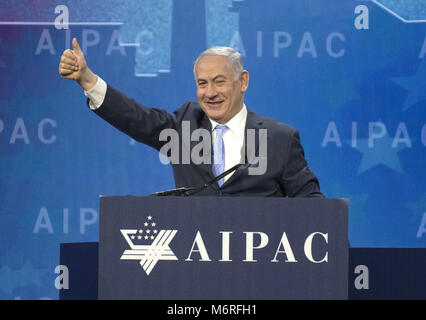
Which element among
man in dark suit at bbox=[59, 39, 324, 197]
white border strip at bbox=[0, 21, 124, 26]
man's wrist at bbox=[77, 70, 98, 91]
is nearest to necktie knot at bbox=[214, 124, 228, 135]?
man in dark suit at bbox=[59, 39, 324, 197]

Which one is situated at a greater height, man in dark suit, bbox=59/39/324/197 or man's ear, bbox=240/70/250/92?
man's ear, bbox=240/70/250/92

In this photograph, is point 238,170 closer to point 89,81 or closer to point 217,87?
point 217,87

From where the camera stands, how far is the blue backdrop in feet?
11.6

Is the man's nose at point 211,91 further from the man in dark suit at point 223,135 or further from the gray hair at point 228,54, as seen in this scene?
the gray hair at point 228,54

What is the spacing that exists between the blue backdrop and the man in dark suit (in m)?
0.71

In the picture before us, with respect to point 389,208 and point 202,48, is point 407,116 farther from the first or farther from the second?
point 202,48

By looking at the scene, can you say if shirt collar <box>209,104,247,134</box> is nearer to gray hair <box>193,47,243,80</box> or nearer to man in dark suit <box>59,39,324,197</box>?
man in dark suit <box>59,39,324,197</box>

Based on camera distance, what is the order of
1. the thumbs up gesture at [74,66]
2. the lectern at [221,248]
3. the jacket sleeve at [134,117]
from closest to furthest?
1. the lectern at [221,248]
2. the thumbs up gesture at [74,66]
3. the jacket sleeve at [134,117]

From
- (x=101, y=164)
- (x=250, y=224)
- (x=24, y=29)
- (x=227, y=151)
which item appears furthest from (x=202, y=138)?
(x=24, y=29)

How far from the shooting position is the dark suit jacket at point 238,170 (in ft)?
8.68

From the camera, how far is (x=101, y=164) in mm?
3596

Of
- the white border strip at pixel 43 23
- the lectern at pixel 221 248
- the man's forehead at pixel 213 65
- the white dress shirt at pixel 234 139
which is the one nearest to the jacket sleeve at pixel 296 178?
the white dress shirt at pixel 234 139

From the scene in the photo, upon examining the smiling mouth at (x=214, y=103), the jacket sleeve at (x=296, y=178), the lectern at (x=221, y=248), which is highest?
the smiling mouth at (x=214, y=103)

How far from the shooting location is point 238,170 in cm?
262
